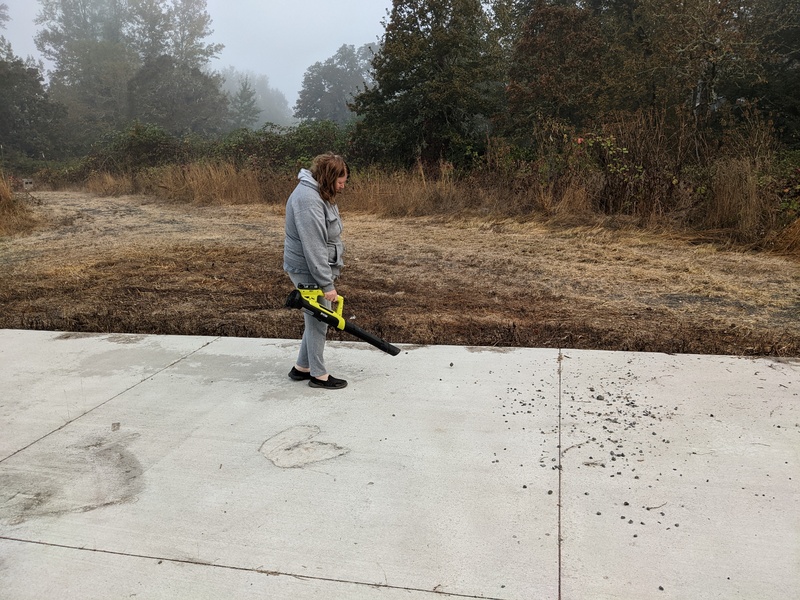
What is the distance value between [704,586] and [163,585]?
6.34 feet

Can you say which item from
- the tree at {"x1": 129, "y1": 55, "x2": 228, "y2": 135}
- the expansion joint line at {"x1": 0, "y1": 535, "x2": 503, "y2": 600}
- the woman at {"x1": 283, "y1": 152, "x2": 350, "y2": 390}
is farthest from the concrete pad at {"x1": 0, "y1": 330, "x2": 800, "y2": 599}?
the tree at {"x1": 129, "y1": 55, "x2": 228, "y2": 135}

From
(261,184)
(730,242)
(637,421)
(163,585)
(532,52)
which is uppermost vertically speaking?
(532,52)

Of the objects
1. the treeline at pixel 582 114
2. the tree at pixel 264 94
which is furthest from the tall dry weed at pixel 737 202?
the tree at pixel 264 94

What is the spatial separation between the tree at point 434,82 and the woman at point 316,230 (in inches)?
529

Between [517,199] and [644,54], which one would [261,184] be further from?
[644,54]

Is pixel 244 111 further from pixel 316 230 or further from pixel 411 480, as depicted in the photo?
pixel 411 480

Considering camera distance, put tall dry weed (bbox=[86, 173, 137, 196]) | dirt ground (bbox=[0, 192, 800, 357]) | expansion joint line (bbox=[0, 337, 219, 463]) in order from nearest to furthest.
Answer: expansion joint line (bbox=[0, 337, 219, 463]), dirt ground (bbox=[0, 192, 800, 357]), tall dry weed (bbox=[86, 173, 137, 196])

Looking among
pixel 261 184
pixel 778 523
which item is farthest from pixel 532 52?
pixel 778 523

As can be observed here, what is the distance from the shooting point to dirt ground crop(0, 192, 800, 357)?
5.04m

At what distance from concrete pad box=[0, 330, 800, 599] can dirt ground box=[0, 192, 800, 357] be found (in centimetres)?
83

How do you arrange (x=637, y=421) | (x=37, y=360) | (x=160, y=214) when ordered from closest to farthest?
(x=637, y=421)
(x=37, y=360)
(x=160, y=214)

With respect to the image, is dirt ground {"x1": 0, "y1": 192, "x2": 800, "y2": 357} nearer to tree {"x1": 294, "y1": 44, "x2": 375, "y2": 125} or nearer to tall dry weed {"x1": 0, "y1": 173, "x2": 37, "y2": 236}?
tall dry weed {"x1": 0, "y1": 173, "x2": 37, "y2": 236}

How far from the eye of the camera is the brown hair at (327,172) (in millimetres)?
3604

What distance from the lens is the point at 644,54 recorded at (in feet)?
61.7
